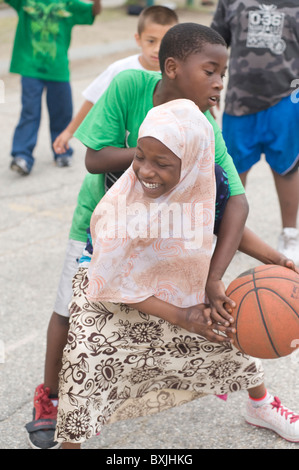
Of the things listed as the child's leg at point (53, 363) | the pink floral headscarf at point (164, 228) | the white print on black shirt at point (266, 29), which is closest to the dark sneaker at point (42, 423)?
the child's leg at point (53, 363)

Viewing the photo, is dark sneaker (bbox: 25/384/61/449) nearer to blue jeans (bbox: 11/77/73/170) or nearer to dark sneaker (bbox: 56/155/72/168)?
blue jeans (bbox: 11/77/73/170)

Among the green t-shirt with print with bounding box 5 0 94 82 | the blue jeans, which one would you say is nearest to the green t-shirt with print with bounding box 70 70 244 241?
the blue jeans

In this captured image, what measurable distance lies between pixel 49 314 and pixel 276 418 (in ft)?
5.16

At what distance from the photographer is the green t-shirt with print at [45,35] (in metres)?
6.71

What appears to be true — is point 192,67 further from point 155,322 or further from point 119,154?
point 155,322

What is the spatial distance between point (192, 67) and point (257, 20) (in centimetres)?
200

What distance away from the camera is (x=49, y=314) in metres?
Result: 4.29

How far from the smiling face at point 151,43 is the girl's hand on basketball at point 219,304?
1.93 m

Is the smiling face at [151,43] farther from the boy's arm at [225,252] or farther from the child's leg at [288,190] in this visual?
the boy's arm at [225,252]

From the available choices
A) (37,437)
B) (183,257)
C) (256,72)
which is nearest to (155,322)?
(183,257)

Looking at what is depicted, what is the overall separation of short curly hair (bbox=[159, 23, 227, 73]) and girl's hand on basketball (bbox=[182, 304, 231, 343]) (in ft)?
2.96

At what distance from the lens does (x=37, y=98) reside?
6.86 meters

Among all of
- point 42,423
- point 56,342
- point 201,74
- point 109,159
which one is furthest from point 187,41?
point 42,423

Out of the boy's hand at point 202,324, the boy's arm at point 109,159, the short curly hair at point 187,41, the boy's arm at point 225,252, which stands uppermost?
the short curly hair at point 187,41
